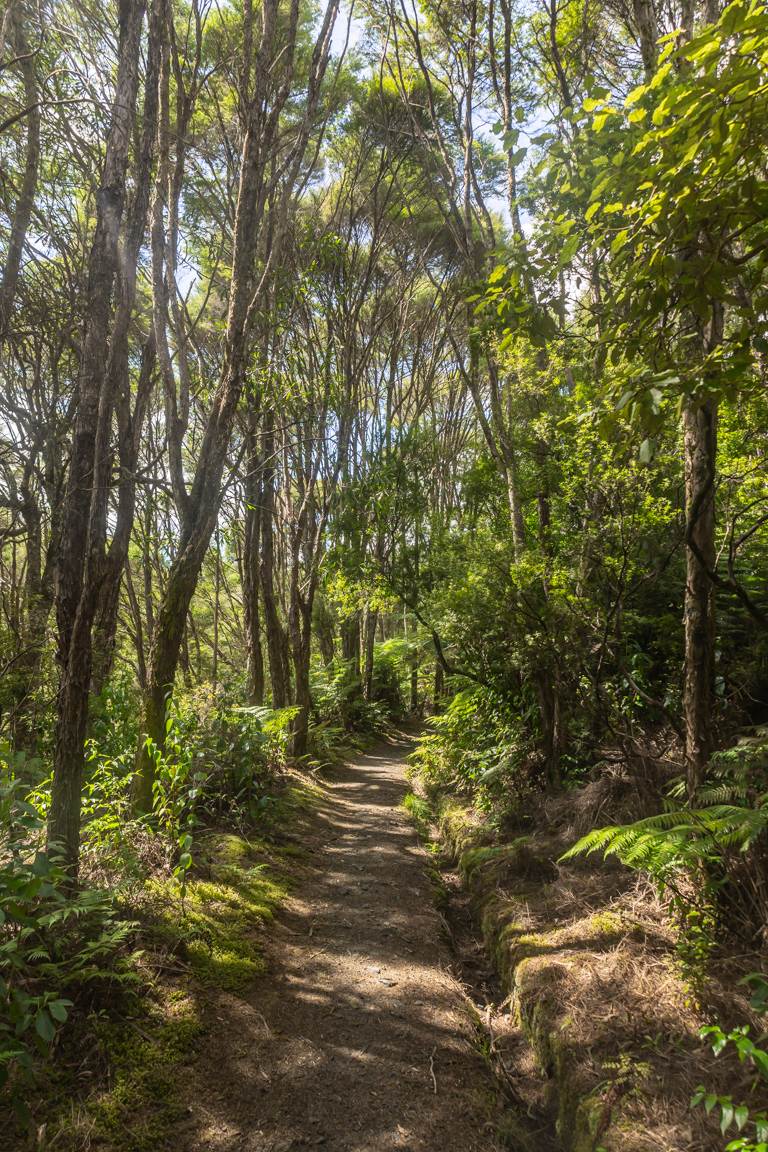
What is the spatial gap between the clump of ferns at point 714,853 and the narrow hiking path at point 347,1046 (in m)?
1.30

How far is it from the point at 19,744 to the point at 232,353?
185 inches

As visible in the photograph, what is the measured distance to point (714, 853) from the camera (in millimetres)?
2854

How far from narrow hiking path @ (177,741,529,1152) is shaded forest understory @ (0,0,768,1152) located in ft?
0.07

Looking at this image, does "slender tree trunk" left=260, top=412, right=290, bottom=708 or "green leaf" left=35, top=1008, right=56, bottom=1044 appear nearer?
"green leaf" left=35, top=1008, right=56, bottom=1044

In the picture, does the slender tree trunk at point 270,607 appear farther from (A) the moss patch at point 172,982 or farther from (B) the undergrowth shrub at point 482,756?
(A) the moss patch at point 172,982

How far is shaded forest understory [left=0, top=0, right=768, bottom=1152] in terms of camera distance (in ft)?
7.39

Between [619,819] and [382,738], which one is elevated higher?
[619,819]

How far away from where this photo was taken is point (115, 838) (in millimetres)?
3746

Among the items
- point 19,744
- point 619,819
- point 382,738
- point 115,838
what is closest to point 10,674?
point 19,744

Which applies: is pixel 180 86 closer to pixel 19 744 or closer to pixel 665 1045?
pixel 19 744

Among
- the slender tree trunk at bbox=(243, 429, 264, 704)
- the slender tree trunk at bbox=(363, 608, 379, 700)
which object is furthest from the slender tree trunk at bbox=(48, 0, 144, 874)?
the slender tree trunk at bbox=(363, 608, 379, 700)

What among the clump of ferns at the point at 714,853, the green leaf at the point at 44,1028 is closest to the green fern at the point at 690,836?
the clump of ferns at the point at 714,853

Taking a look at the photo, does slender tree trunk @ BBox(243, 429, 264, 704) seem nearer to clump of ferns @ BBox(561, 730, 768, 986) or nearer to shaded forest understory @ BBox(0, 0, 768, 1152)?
shaded forest understory @ BBox(0, 0, 768, 1152)

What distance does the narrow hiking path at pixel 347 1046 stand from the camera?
8.15 ft
